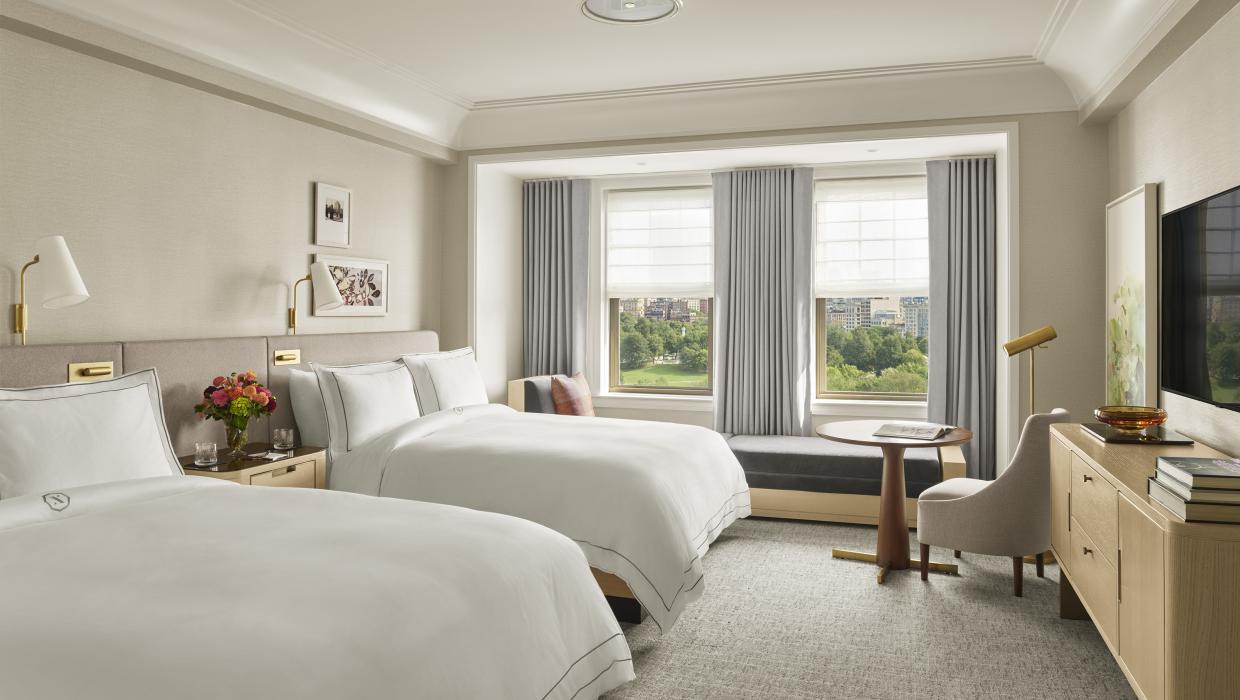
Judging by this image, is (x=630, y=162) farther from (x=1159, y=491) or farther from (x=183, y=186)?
(x=1159, y=491)

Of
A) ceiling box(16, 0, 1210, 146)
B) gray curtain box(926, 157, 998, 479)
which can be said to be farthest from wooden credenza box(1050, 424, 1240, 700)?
gray curtain box(926, 157, 998, 479)

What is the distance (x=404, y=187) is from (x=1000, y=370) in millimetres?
3968

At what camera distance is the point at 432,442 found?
392 centimetres

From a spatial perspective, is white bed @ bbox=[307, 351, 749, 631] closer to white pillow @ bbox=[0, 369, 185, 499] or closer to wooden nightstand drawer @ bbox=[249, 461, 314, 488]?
wooden nightstand drawer @ bbox=[249, 461, 314, 488]

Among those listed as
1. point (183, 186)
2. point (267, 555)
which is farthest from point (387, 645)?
point (183, 186)

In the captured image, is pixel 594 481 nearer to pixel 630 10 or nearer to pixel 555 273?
pixel 630 10

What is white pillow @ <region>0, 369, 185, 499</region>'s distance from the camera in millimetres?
2484

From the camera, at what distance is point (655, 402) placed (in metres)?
6.19

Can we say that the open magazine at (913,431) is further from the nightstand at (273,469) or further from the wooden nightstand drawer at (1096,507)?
the nightstand at (273,469)

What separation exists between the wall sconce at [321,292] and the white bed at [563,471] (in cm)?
39

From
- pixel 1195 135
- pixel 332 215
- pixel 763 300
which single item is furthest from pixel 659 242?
pixel 1195 135

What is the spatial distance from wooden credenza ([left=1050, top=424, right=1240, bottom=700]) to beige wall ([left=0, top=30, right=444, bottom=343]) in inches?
150

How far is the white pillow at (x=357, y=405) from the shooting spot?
4.07 metres

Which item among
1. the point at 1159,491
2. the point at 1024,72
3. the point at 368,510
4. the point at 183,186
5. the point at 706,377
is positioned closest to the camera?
the point at 1159,491
